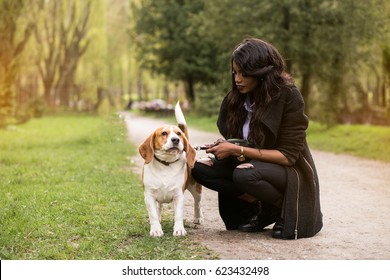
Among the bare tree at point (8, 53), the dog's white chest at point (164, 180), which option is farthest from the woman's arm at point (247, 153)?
the bare tree at point (8, 53)

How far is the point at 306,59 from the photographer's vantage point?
23.0 metres

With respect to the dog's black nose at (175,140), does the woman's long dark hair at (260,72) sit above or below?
above

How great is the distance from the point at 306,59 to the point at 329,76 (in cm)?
124

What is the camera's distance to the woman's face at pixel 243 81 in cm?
600

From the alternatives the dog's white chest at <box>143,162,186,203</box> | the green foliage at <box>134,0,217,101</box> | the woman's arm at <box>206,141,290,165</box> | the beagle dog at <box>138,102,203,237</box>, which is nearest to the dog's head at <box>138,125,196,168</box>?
the beagle dog at <box>138,102,203,237</box>

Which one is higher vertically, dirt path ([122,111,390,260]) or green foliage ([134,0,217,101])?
green foliage ([134,0,217,101])

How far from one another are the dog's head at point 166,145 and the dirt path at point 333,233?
89 cm

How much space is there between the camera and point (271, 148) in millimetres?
6195

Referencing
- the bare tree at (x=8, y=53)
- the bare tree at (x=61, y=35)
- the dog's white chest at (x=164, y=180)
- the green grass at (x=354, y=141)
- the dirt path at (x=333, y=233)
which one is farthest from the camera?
the bare tree at (x=61, y=35)

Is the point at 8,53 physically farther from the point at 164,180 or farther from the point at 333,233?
the point at 333,233

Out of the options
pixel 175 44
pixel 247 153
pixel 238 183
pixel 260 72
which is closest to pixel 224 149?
pixel 247 153

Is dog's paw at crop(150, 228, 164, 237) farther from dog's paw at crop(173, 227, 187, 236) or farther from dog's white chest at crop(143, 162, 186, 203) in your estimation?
dog's white chest at crop(143, 162, 186, 203)

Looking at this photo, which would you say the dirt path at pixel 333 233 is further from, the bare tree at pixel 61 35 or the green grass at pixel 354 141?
the bare tree at pixel 61 35

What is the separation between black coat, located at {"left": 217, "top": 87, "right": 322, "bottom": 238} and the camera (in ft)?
19.7
